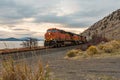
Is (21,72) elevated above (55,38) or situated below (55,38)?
below

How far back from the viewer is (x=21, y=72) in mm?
8383

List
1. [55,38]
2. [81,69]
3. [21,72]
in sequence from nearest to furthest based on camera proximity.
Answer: [21,72] → [81,69] → [55,38]

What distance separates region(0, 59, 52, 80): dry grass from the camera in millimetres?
8153

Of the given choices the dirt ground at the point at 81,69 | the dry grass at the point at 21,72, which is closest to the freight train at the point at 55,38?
the dirt ground at the point at 81,69

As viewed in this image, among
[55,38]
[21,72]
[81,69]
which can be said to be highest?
[55,38]

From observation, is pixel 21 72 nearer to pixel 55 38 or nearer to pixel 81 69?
pixel 81 69

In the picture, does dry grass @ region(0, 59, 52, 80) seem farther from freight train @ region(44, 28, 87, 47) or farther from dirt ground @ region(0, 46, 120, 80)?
freight train @ region(44, 28, 87, 47)

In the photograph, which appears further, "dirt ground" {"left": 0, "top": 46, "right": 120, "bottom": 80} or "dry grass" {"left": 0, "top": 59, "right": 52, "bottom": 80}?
"dirt ground" {"left": 0, "top": 46, "right": 120, "bottom": 80}

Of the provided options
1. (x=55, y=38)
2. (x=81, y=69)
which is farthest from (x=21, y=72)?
(x=55, y=38)

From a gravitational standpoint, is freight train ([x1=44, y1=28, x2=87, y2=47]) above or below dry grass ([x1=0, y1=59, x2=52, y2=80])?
above

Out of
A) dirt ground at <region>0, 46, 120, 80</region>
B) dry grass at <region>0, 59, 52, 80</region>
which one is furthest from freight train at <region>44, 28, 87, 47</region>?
dry grass at <region>0, 59, 52, 80</region>

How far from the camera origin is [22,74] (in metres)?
8.32

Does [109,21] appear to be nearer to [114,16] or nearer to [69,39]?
[114,16]

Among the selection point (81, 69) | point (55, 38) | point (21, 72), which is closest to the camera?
point (21, 72)
